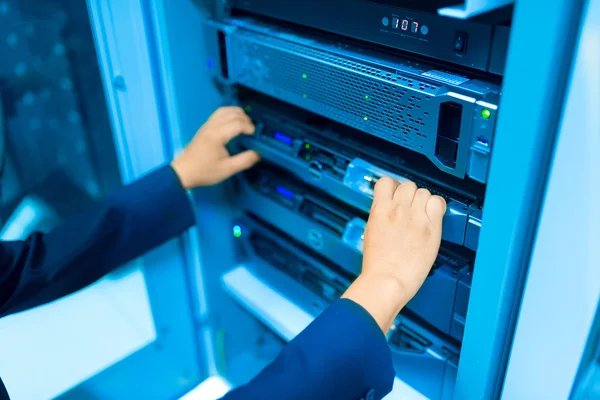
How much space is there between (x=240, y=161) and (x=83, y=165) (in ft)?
1.20

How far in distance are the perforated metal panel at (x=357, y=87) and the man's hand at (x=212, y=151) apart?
81 millimetres

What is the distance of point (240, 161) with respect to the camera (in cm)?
112

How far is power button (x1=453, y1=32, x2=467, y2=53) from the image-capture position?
71 cm

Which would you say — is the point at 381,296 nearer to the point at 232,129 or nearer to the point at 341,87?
the point at 341,87

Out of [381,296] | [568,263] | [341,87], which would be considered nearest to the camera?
[568,263]

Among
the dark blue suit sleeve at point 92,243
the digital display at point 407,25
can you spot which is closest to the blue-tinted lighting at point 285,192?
the dark blue suit sleeve at point 92,243

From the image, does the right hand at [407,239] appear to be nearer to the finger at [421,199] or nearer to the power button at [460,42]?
the finger at [421,199]

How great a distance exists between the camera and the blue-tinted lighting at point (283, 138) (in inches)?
41.6

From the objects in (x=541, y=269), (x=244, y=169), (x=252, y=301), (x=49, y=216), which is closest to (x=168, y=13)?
(x=244, y=169)

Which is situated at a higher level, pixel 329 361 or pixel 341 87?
pixel 341 87

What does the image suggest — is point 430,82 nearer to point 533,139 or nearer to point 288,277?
point 533,139

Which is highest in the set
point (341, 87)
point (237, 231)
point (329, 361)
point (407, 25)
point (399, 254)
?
point (407, 25)

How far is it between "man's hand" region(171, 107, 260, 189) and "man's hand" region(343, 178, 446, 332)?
0.40 m

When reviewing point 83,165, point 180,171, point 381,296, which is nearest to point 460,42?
point 381,296
